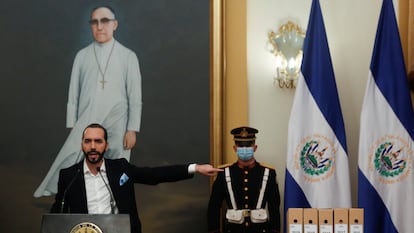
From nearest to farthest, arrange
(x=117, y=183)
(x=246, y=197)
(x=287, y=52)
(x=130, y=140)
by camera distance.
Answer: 1. (x=117, y=183)
2. (x=246, y=197)
3. (x=287, y=52)
4. (x=130, y=140)

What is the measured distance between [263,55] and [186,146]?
3.09ft

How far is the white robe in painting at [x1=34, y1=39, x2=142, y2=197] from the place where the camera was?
4.75 m

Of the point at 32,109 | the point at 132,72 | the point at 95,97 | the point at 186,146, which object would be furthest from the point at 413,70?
the point at 32,109

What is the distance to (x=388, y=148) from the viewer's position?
13.7 ft

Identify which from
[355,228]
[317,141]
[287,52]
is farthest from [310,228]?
[287,52]

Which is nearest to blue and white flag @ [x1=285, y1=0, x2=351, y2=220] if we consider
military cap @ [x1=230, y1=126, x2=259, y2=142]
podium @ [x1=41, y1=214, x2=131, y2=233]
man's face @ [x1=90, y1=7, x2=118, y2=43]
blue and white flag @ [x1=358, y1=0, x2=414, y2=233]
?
blue and white flag @ [x1=358, y1=0, x2=414, y2=233]

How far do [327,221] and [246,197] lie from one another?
139cm

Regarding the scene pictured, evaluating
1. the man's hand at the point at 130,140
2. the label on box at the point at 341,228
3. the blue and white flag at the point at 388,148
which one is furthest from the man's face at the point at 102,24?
the label on box at the point at 341,228

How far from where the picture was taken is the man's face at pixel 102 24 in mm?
4824

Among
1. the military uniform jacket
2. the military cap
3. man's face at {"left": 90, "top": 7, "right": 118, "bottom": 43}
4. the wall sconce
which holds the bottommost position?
the military uniform jacket

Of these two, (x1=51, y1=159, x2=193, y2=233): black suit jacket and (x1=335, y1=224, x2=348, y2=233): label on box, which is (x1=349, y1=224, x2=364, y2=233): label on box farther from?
(x1=51, y1=159, x2=193, y2=233): black suit jacket

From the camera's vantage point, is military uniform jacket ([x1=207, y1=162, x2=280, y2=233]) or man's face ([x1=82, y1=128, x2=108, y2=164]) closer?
man's face ([x1=82, y1=128, x2=108, y2=164])

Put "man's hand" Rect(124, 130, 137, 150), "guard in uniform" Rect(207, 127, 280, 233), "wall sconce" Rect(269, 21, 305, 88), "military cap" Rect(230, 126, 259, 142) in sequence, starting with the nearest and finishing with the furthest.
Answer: "guard in uniform" Rect(207, 127, 280, 233)
"military cap" Rect(230, 126, 259, 142)
"wall sconce" Rect(269, 21, 305, 88)
"man's hand" Rect(124, 130, 137, 150)

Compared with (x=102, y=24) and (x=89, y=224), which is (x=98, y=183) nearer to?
(x=89, y=224)
